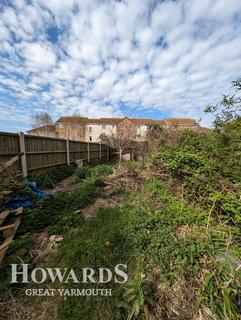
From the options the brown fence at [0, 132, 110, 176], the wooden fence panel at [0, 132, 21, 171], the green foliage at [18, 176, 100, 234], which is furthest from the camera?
the brown fence at [0, 132, 110, 176]

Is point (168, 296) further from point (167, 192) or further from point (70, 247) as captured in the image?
point (167, 192)

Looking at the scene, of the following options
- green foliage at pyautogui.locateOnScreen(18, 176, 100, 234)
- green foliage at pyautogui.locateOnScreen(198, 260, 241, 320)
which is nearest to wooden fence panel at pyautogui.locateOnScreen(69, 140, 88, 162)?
green foliage at pyautogui.locateOnScreen(18, 176, 100, 234)

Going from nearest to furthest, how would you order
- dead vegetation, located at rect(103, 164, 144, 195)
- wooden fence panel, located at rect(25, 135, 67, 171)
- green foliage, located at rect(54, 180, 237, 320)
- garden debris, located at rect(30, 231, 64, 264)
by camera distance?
green foliage, located at rect(54, 180, 237, 320)
garden debris, located at rect(30, 231, 64, 264)
dead vegetation, located at rect(103, 164, 144, 195)
wooden fence panel, located at rect(25, 135, 67, 171)

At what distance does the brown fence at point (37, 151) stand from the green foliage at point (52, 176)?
0.80 ft

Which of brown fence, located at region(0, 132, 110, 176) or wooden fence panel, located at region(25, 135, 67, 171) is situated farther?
wooden fence panel, located at region(25, 135, 67, 171)

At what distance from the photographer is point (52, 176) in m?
6.10

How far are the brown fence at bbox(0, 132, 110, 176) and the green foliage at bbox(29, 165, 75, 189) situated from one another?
0.24 meters

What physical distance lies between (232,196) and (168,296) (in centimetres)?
194

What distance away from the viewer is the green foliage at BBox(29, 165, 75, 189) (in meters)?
5.37

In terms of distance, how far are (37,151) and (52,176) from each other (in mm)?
1162

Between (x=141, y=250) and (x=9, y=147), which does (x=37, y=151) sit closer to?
(x=9, y=147)

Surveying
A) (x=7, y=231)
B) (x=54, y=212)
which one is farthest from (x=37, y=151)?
(x=7, y=231)

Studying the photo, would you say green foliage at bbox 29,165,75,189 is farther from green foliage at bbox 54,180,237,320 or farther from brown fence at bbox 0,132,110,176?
green foliage at bbox 54,180,237,320

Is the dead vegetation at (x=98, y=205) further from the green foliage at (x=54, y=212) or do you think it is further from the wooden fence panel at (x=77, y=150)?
the wooden fence panel at (x=77, y=150)
